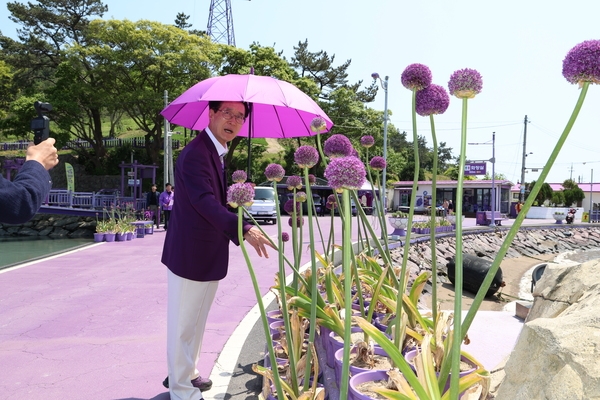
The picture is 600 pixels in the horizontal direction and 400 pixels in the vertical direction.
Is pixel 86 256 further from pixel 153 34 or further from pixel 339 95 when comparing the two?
pixel 339 95

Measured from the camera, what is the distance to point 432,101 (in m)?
1.92

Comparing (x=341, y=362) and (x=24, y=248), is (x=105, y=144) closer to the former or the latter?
(x=24, y=248)

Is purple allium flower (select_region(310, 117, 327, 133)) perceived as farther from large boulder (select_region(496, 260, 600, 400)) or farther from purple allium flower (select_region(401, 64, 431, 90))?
large boulder (select_region(496, 260, 600, 400))

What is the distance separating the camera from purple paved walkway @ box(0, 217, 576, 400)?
10.2 ft

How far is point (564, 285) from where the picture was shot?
8.56ft

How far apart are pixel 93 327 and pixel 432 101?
3.90m

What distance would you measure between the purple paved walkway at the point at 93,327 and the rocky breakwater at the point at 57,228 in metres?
15.9

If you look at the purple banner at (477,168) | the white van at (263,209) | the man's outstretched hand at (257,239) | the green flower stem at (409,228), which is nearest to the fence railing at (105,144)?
the white van at (263,209)

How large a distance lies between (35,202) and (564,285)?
2.64 m

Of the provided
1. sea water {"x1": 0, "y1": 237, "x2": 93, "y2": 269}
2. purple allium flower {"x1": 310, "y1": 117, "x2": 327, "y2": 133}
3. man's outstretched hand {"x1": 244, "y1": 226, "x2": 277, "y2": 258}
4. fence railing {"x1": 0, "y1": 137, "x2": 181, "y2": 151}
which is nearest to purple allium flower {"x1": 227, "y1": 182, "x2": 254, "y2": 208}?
man's outstretched hand {"x1": 244, "y1": 226, "x2": 277, "y2": 258}

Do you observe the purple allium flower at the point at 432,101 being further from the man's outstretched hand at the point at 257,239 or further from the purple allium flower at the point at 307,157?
the man's outstretched hand at the point at 257,239

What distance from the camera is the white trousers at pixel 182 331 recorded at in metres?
2.59

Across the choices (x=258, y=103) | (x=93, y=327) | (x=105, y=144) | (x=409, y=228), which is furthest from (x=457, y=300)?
(x=105, y=144)

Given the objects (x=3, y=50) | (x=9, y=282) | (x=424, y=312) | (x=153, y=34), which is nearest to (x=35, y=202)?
(x=424, y=312)
